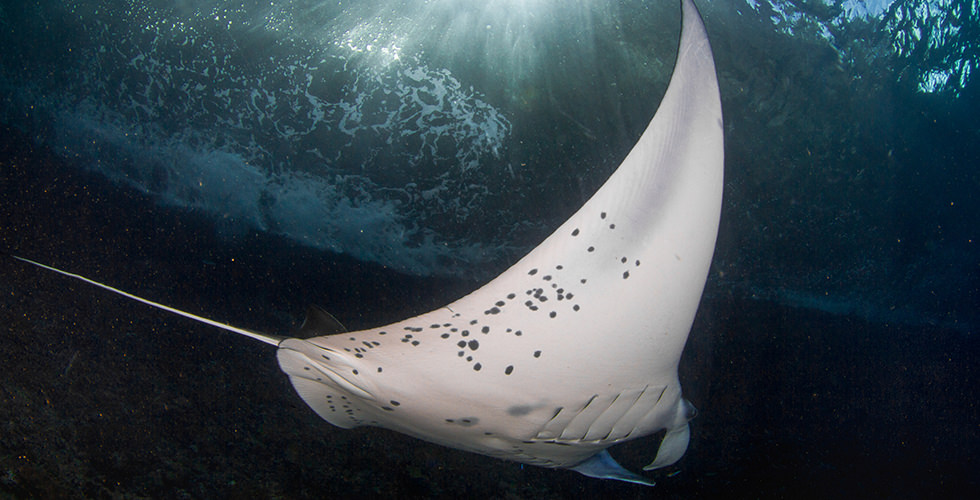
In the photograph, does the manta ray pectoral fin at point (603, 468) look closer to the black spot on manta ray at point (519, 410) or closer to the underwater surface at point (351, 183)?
the black spot on manta ray at point (519, 410)

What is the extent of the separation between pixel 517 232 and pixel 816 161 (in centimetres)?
346

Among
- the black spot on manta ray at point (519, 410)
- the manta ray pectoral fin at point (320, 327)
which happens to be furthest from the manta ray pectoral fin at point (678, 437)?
the manta ray pectoral fin at point (320, 327)

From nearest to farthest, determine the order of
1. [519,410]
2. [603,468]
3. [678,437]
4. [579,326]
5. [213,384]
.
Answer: [579,326] < [519,410] < [678,437] < [603,468] < [213,384]

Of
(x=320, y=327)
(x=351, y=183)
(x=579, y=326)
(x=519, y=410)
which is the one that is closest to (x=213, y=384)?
(x=351, y=183)

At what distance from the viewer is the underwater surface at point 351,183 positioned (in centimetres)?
317

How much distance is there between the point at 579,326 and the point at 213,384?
12.3ft

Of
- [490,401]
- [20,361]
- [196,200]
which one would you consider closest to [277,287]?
[196,200]

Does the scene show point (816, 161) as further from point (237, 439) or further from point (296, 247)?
point (237, 439)

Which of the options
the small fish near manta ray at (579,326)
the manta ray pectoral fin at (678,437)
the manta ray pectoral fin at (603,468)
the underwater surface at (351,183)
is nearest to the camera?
Answer: the small fish near manta ray at (579,326)

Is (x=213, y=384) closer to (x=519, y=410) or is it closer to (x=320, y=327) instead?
(x=320, y=327)

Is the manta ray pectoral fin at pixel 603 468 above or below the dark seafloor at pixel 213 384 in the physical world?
above

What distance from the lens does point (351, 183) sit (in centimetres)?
377

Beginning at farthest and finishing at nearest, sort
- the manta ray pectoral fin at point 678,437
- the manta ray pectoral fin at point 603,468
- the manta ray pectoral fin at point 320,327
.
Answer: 1. the manta ray pectoral fin at point 603,468
2. the manta ray pectoral fin at point 678,437
3. the manta ray pectoral fin at point 320,327

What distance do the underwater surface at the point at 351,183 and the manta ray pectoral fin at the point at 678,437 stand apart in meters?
2.01
